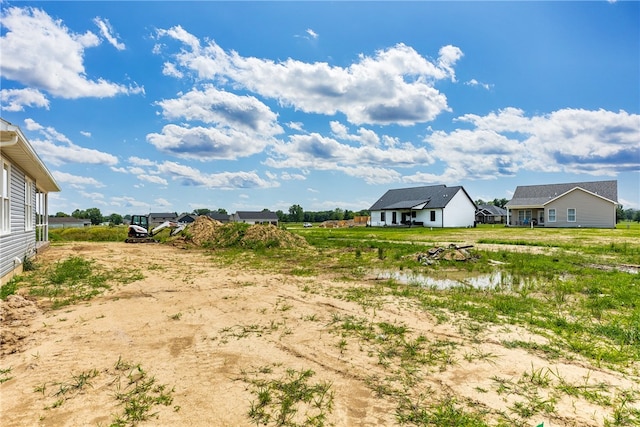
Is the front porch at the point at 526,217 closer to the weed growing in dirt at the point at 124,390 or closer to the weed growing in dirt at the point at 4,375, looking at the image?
the weed growing in dirt at the point at 124,390

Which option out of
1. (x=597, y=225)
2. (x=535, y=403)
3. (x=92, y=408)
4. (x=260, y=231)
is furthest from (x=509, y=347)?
(x=597, y=225)

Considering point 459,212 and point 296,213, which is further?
point 296,213

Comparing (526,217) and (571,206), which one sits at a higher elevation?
(571,206)

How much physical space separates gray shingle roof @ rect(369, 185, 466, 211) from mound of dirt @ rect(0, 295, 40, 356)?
3653 cm

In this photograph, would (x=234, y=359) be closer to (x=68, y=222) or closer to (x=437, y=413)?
(x=437, y=413)

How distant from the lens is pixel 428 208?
39562mm

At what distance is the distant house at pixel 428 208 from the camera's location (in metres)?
38.7

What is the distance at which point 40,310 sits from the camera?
6.62m

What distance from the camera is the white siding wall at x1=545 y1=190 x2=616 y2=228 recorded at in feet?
109

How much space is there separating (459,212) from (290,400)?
39.8 meters

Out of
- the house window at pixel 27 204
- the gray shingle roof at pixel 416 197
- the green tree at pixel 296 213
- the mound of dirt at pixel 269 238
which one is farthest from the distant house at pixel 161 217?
the house window at pixel 27 204

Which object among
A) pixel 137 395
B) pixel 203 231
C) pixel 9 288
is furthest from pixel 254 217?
pixel 137 395

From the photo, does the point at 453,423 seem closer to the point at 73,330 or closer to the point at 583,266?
the point at 73,330

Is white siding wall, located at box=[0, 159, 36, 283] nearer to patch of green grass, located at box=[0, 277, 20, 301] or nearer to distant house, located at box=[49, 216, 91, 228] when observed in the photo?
patch of green grass, located at box=[0, 277, 20, 301]
